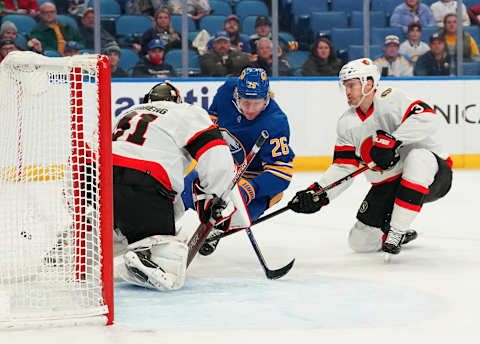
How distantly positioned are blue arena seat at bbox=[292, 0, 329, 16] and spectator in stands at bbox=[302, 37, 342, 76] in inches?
11.0

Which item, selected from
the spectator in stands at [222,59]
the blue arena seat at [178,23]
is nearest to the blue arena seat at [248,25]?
the spectator in stands at [222,59]

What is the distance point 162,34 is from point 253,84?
3283mm

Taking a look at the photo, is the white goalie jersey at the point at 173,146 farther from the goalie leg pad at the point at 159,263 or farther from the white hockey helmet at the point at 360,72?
the white hockey helmet at the point at 360,72

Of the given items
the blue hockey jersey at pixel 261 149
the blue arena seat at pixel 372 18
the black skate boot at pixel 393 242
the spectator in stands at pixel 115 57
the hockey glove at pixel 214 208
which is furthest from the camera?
the blue arena seat at pixel 372 18

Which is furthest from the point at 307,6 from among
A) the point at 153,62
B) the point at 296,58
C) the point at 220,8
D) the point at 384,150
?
the point at 384,150

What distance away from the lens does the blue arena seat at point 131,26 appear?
20.9 ft

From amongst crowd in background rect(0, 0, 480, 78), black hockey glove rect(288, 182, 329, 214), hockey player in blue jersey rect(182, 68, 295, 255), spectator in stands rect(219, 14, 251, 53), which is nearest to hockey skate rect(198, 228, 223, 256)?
hockey player in blue jersey rect(182, 68, 295, 255)

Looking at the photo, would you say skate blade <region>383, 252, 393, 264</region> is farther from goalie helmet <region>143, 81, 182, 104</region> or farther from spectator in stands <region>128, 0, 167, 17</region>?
spectator in stands <region>128, 0, 167, 17</region>

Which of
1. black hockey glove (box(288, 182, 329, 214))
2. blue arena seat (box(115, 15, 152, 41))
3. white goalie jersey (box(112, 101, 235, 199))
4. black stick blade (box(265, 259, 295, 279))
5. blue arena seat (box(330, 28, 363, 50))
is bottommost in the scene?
black stick blade (box(265, 259, 295, 279))

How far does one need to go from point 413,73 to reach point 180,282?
180 inches

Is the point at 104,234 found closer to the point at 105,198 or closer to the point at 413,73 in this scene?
the point at 105,198

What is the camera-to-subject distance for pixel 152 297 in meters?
2.58

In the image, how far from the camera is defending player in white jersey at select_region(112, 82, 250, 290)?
2.65 m

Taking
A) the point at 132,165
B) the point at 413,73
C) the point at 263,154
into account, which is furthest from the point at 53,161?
the point at 413,73
